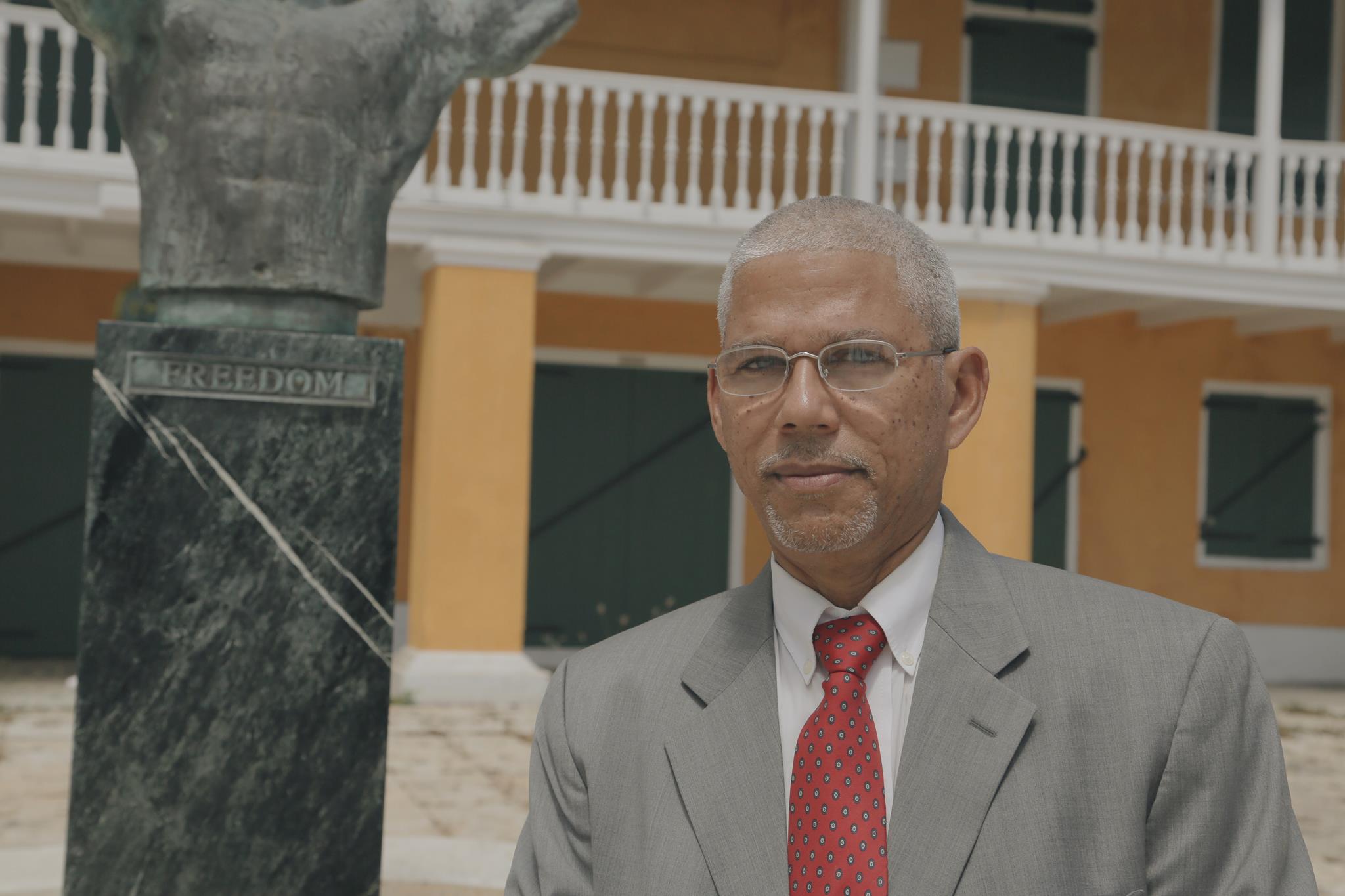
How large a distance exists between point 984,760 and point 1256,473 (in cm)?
1192

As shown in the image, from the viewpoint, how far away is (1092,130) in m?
10.1

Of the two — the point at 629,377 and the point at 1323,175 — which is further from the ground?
the point at 1323,175

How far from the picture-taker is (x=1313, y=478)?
41.2 feet

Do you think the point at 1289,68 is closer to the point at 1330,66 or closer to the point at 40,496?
the point at 1330,66

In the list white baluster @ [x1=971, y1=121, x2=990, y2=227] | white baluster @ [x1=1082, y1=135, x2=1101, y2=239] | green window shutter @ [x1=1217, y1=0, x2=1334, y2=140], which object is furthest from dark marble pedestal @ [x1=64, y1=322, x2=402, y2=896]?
green window shutter @ [x1=1217, y1=0, x2=1334, y2=140]

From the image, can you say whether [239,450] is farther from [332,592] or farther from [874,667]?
[874,667]

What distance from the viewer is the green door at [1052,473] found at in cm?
1224

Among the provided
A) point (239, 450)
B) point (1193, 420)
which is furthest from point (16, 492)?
point (1193, 420)

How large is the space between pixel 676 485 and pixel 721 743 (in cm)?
1014

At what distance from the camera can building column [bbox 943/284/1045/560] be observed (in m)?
9.95

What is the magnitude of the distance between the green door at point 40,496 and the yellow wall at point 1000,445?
21.4 ft

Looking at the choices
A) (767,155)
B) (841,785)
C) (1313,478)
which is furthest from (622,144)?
(841,785)

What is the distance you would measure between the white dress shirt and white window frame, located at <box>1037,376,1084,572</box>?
10973 mm

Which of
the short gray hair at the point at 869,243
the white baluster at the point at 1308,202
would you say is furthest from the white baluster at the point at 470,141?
the short gray hair at the point at 869,243
